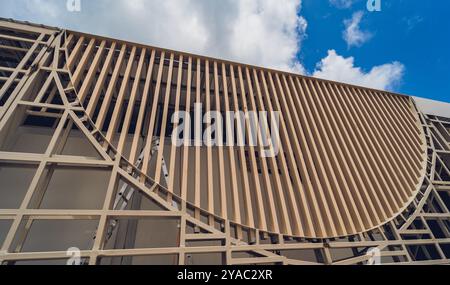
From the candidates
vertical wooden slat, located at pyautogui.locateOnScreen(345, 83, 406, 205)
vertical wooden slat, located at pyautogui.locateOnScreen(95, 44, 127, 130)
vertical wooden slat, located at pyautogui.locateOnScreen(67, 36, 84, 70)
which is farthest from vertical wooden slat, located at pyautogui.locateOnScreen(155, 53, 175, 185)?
vertical wooden slat, located at pyautogui.locateOnScreen(345, 83, 406, 205)

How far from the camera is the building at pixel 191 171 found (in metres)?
2.29

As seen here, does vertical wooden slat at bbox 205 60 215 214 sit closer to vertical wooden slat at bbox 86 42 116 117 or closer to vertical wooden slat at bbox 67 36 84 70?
vertical wooden slat at bbox 86 42 116 117

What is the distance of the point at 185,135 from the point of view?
122 inches

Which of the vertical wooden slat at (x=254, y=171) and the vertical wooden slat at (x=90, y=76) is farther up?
the vertical wooden slat at (x=90, y=76)

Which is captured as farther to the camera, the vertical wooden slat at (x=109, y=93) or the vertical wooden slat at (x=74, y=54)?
the vertical wooden slat at (x=74, y=54)

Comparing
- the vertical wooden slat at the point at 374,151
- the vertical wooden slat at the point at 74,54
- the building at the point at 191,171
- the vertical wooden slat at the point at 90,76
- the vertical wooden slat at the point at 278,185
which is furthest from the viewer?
the vertical wooden slat at the point at 374,151

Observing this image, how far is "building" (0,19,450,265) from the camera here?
229 centimetres

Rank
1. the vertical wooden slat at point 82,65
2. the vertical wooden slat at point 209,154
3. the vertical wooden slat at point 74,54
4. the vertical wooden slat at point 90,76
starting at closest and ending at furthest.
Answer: the vertical wooden slat at point 209,154
the vertical wooden slat at point 90,76
the vertical wooden slat at point 82,65
the vertical wooden slat at point 74,54

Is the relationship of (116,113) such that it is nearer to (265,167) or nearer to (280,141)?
(265,167)

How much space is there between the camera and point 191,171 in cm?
392

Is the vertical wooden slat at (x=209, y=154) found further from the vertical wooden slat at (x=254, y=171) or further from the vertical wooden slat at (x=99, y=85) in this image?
the vertical wooden slat at (x=99, y=85)

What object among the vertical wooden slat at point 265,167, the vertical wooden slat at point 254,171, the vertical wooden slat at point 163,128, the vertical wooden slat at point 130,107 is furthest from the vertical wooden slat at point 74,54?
the vertical wooden slat at point 265,167

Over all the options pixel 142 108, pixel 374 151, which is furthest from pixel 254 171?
pixel 374 151
